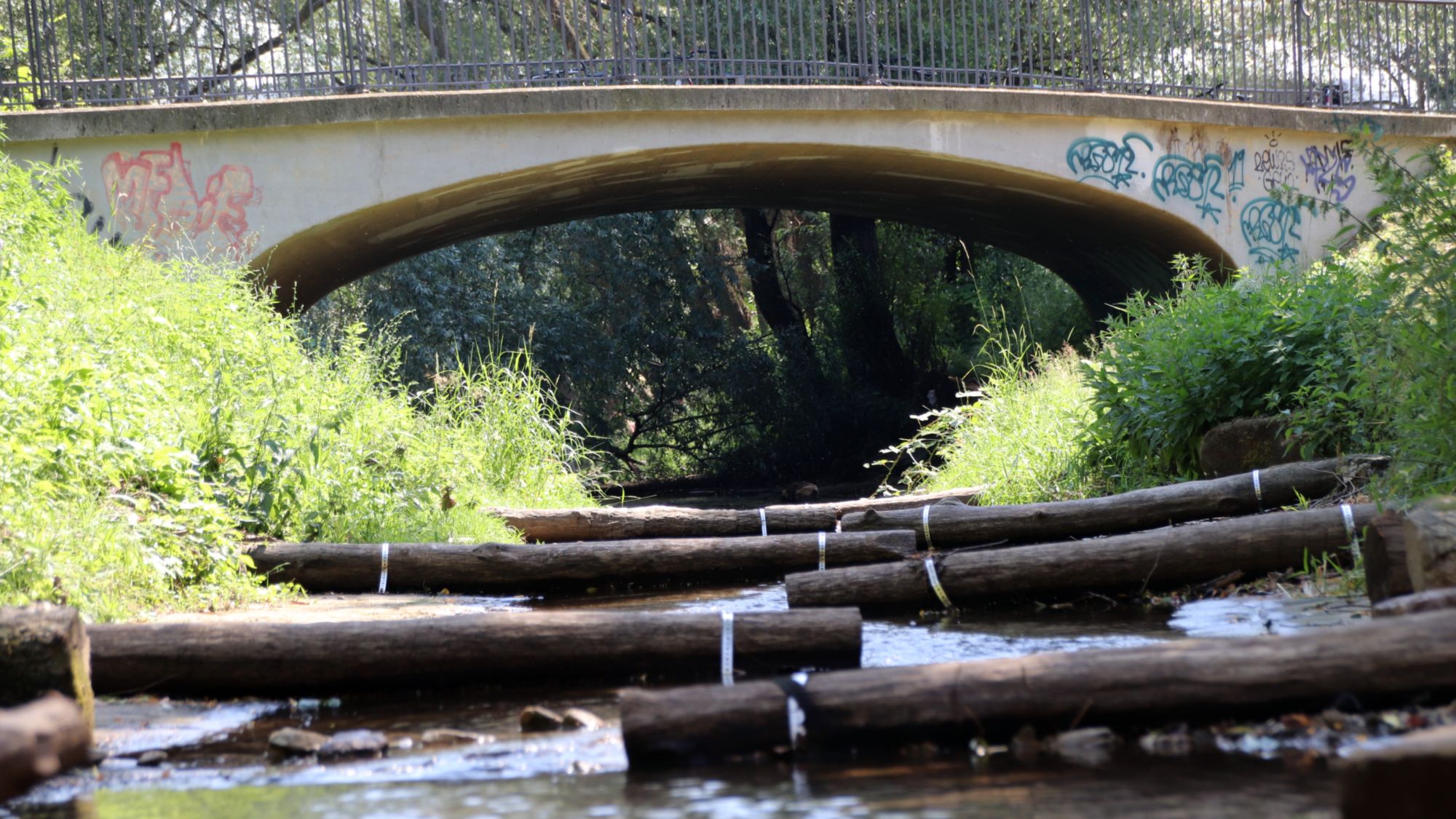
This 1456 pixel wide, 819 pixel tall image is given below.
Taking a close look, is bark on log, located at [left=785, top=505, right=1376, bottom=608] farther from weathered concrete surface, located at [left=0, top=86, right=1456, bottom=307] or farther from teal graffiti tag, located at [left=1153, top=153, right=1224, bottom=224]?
teal graffiti tag, located at [left=1153, top=153, right=1224, bottom=224]

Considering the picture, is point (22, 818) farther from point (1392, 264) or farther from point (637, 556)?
point (1392, 264)

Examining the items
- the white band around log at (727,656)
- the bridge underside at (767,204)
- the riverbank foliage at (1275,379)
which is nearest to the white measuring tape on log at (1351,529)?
the riverbank foliage at (1275,379)

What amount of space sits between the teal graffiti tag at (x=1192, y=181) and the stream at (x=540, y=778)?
956cm

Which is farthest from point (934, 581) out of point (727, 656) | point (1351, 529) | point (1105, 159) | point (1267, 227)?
point (1267, 227)

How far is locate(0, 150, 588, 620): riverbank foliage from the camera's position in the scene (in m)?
5.62

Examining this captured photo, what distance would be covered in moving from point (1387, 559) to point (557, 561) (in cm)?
447

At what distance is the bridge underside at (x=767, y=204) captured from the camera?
12078 millimetres

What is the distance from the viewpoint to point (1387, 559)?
4234mm

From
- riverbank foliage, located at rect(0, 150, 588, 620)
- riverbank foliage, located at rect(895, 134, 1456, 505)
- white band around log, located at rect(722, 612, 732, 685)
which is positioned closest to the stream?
white band around log, located at rect(722, 612, 732, 685)

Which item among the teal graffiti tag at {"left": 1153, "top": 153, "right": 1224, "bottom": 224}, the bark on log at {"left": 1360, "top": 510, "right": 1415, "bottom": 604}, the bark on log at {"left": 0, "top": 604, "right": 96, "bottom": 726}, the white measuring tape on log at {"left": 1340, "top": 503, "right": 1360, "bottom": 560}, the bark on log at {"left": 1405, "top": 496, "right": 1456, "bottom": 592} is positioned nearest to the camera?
the bark on log at {"left": 0, "top": 604, "right": 96, "bottom": 726}

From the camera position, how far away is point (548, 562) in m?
7.30

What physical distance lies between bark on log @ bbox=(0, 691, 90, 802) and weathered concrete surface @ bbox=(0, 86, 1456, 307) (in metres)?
7.63

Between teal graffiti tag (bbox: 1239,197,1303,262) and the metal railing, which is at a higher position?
the metal railing

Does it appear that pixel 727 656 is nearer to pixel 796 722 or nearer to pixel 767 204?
pixel 796 722
